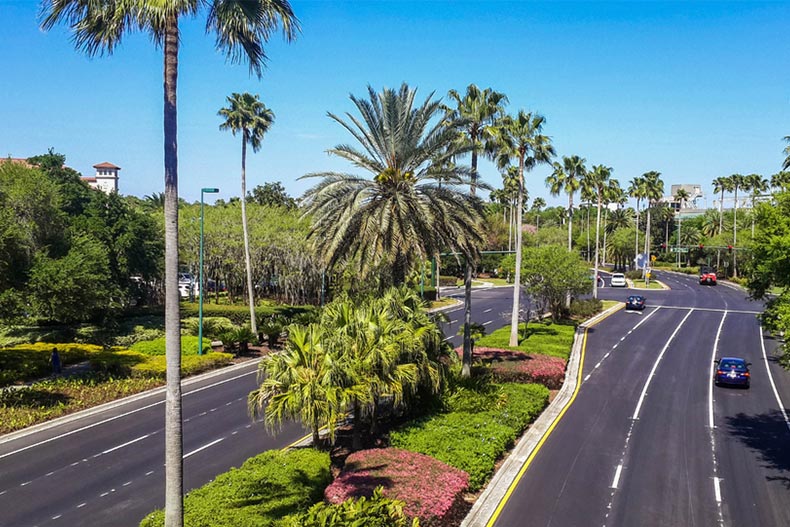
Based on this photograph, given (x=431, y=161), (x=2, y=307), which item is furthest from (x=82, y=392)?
(x=431, y=161)

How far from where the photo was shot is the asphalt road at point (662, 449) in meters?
15.5

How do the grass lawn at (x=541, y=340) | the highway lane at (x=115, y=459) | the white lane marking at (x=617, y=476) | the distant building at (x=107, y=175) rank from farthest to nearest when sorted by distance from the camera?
the distant building at (x=107, y=175) < the grass lawn at (x=541, y=340) < the white lane marking at (x=617, y=476) < the highway lane at (x=115, y=459)

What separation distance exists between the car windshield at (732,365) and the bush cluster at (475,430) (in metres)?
12.2

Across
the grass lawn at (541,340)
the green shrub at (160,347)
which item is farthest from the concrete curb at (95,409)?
the grass lawn at (541,340)

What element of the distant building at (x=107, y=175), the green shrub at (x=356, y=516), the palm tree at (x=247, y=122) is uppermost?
the distant building at (x=107, y=175)

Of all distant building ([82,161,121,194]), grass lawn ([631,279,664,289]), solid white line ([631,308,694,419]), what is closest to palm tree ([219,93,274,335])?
solid white line ([631,308,694,419])

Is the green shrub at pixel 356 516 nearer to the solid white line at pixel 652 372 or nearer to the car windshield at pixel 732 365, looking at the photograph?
the solid white line at pixel 652 372

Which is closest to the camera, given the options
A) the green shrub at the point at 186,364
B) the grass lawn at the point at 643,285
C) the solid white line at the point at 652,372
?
the solid white line at the point at 652,372

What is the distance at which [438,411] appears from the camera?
2050cm

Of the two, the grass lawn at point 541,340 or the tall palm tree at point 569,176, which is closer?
the grass lawn at point 541,340

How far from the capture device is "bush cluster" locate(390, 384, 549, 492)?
16.7 meters

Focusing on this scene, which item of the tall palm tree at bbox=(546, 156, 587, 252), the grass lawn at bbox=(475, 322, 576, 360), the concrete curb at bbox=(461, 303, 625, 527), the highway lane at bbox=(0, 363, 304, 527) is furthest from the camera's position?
the tall palm tree at bbox=(546, 156, 587, 252)

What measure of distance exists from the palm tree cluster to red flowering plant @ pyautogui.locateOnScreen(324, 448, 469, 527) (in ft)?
4.18

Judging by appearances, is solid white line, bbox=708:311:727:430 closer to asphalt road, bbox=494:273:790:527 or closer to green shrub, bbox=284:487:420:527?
asphalt road, bbox=494:273:790:527
